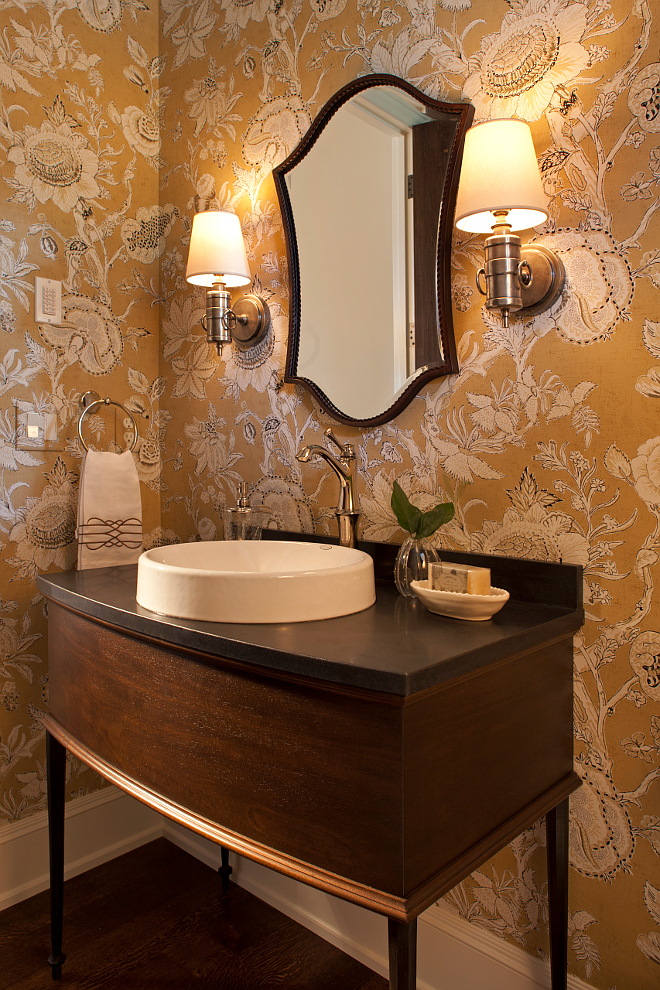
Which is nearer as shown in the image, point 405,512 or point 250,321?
point 405,512

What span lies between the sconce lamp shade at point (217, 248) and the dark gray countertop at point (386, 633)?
2.60 feet

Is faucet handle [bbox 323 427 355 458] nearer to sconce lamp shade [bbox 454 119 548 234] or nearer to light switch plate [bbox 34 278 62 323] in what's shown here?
sconce lamp shade [bbox 454 119 548 234]

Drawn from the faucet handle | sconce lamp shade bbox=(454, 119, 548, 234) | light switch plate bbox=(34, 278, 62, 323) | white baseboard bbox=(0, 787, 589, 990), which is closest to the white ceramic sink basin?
the faucet handle

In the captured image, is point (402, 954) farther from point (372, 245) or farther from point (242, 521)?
point (372, 245)

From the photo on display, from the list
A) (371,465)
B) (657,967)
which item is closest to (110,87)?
(371,465)

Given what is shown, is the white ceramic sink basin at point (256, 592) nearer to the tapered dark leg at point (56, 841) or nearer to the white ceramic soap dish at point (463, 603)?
the white ceramic soap dish at point (463, 603)

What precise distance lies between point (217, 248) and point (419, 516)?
0.86 metres

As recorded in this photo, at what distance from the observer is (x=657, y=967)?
1129 millimetres


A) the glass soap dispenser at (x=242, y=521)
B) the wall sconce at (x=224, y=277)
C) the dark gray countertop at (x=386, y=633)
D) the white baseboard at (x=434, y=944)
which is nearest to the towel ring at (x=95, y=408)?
the wall sconce at (x=224, y=277)

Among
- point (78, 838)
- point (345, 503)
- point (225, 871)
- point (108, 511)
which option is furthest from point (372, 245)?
point (78, 838)

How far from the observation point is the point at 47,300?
71.4 inches

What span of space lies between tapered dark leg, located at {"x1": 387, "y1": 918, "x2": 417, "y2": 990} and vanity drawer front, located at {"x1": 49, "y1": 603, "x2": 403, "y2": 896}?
0.07 metres

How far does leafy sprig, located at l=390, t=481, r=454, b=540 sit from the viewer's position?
49.2 inches

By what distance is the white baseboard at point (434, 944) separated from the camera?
1.30 meters
